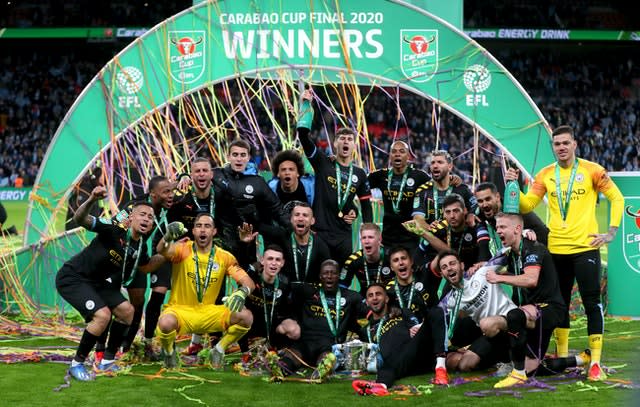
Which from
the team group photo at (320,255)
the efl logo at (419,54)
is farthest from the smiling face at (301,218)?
the efl logo at (419,54)

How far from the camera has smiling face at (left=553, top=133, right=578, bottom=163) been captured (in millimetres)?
6816

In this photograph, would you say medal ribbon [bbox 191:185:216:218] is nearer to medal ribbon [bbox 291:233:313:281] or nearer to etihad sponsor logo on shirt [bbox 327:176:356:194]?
medal ribbon [bbox 291:233:313:281]

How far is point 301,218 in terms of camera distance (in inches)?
292

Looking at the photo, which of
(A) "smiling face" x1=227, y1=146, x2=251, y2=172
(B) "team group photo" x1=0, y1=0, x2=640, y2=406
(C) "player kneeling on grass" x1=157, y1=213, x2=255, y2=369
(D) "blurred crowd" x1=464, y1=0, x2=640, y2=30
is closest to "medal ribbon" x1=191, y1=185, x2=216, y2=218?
(B) "team group photo" x1=0, y1=0, x2=640, y2=406

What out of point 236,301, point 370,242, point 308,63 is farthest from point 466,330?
point 308,63

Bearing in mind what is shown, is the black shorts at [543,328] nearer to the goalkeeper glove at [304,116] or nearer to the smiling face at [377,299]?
the smiling face at [377,299]

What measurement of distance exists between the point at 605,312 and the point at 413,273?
3.11m

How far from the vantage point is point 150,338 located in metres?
7.54

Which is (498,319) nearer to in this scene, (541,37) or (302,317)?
(302,317)

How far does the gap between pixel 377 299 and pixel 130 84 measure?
3860 mm

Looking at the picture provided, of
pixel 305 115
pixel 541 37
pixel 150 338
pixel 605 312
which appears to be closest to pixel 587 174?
pixel 305 115

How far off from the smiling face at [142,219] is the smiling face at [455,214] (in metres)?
2.29

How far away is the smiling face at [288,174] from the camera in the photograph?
7.96 metres

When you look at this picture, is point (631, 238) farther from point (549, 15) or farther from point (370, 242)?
point (549, 15)
